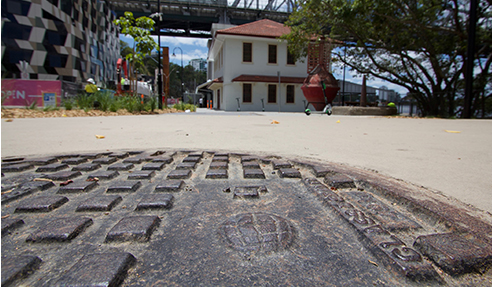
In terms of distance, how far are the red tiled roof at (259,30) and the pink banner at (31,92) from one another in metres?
12.7

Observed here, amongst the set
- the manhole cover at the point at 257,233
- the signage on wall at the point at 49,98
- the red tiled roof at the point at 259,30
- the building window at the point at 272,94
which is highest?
the red tiled roof at the point at 259,30

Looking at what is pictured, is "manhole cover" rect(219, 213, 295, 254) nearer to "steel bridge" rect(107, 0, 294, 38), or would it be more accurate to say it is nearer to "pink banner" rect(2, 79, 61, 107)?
"pink banner" rect(2, 79, 61, 107)

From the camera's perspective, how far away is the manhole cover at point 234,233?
3.34ft

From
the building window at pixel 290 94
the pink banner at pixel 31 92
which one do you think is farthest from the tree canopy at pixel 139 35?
the building window at pixel 290 94

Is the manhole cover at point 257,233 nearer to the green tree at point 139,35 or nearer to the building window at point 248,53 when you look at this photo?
the green tree at point 139,35

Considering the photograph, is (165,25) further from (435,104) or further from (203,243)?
(203,243)

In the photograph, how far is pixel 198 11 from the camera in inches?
1706

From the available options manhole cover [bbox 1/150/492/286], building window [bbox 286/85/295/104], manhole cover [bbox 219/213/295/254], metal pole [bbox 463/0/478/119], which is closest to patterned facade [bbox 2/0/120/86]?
building window [bbox 286/85/295/104]

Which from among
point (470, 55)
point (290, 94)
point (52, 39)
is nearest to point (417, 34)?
point (470, 55)

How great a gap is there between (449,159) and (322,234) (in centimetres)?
263

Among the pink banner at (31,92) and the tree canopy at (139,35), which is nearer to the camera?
the pink banner at (31,92)

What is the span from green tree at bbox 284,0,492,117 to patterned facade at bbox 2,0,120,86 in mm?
21318

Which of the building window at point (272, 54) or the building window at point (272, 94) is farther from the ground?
the building window at point (272, 54)

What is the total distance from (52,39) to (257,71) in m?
19.1
